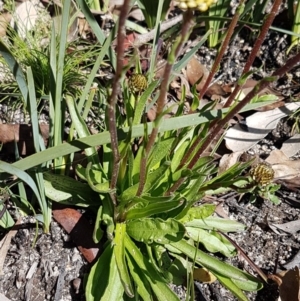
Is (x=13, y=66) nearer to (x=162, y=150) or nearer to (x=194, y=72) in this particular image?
(x=162, y=150)

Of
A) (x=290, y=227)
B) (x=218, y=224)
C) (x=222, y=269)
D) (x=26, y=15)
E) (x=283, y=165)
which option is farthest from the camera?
(x=26, y=15)

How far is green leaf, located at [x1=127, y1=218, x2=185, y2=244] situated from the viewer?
1.71 meters

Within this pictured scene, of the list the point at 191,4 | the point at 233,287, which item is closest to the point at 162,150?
the point at 233,287

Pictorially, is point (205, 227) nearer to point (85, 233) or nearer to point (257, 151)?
point (85, 233)

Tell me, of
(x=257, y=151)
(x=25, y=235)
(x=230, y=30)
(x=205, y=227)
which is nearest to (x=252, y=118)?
(x=257, y=151)

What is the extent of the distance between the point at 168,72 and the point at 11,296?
48.6 inches

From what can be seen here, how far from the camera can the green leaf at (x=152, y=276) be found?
1.84 meters

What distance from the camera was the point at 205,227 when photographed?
2.09m

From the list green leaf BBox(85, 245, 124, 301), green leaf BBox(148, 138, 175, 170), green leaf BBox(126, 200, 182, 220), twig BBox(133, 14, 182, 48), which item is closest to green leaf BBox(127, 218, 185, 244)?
green leaf BBox(126, 200, 182, 220)

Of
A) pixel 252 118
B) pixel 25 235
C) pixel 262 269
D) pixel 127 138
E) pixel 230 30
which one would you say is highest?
pixel 230 30

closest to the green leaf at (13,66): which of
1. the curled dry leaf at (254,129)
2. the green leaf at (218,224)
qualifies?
the green leaf at (218,224)

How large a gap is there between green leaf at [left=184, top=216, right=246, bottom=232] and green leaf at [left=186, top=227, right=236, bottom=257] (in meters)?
0.02

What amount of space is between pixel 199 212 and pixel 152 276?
0.30 metres

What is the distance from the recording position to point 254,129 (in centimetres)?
254
